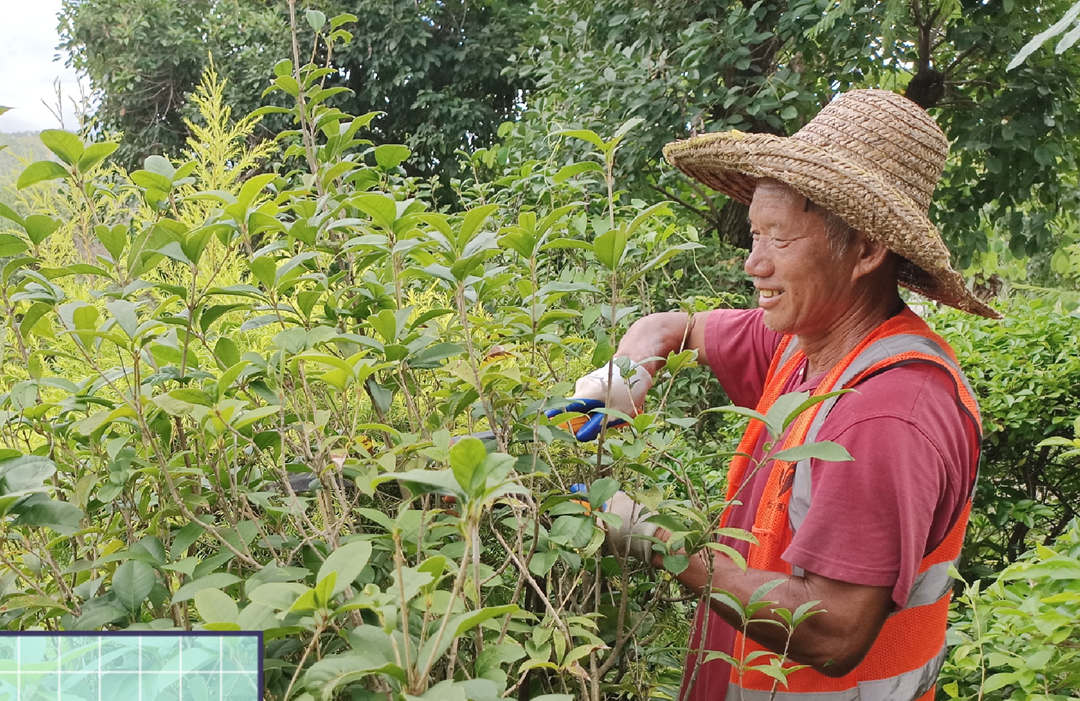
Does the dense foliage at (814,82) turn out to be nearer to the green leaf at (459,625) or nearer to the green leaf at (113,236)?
the green leaf at (113,236)

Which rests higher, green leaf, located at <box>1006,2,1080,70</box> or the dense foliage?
the dense foliage

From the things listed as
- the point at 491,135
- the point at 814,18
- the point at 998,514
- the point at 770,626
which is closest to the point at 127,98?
the point at 491,135

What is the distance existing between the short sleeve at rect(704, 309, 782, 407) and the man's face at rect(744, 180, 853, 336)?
1.39 feet

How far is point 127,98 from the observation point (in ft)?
43.8

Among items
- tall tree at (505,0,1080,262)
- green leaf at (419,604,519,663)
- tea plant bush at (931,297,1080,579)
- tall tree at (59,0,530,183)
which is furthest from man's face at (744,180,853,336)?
tall tree at (59,0,530,183)

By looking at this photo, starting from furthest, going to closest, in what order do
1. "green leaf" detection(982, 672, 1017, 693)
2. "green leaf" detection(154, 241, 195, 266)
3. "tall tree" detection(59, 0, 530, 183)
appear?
1. "tall tree" detection(59, 0, 530, 183)
2. "green leaf" detection(982, 672, 1017, 693)
3. "green leaf" detection(154, 241, 195, 266)

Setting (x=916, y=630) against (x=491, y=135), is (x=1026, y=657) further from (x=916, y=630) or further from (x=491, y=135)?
(x=491, y=135)

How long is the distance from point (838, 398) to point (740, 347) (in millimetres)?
627

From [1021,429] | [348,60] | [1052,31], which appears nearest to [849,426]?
[1052,31]

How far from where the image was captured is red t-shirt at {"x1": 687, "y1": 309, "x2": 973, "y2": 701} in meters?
1.42

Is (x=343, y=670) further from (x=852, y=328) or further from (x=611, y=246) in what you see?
(x=852, y=328)

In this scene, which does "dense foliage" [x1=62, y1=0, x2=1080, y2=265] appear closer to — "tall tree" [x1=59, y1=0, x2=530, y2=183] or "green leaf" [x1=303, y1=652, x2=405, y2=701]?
"green leaf" [x1=303, y1=652, x2=405, y2=701]

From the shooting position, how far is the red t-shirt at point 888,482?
1.42 metres
